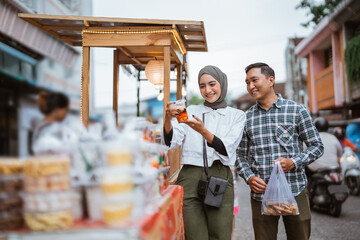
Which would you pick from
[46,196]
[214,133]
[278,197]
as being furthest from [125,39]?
[46,196]

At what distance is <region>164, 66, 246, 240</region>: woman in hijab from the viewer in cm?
280

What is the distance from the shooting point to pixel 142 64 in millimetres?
6504

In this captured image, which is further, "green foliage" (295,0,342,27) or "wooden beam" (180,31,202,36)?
"green foliage" (295,0,342,27)

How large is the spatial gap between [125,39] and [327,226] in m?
4.62

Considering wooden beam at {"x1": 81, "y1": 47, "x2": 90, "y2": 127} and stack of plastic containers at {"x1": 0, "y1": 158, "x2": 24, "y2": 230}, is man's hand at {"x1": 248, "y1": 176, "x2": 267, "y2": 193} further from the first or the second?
wooden beam at {"x1": 81, "y1": 47, "x2": 90, "y2": 127}

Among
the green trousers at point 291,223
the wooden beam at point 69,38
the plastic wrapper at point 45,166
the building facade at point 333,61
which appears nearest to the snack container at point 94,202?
the plastic wrapper at point 45,166

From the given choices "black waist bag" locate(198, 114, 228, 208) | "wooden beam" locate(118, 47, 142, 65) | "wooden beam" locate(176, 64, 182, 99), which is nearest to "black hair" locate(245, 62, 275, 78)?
"black waist bag" locate(198, 114, 228, 208)

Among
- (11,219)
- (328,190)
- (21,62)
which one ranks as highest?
(21,62)

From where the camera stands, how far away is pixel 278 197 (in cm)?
283

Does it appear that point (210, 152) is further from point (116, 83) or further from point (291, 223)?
point (116, 83)

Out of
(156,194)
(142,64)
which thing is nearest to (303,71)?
(142,64)

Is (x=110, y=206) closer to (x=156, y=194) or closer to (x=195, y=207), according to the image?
(x=156, y=194)

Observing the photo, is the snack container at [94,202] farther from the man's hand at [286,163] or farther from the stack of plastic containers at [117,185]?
the man's hand at [286,163]

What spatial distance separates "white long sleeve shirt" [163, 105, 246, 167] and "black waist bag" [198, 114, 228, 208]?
0.47ft
